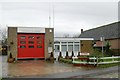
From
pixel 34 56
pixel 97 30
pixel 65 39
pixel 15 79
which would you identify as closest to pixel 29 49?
pixel 34 56

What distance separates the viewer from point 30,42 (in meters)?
23.2

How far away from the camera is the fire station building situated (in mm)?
22219

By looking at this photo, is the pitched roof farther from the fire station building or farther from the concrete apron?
the concrete apron

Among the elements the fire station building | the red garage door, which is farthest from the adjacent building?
the red garage door

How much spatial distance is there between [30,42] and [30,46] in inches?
17.1

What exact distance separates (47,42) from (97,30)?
829 inches

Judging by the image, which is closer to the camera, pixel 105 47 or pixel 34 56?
pixel 34 56

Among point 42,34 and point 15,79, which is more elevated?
point 42,34

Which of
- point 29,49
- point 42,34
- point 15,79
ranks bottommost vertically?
point 15,79

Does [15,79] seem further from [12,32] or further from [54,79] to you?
[12,32]

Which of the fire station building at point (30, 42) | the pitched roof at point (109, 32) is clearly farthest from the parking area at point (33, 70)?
the pitched roof at point (109, 32)

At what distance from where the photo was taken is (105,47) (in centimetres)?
3328

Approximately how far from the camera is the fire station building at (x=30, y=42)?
22.2 m

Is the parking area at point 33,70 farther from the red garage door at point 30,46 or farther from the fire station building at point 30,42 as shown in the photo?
the red garage door at point 30,46
